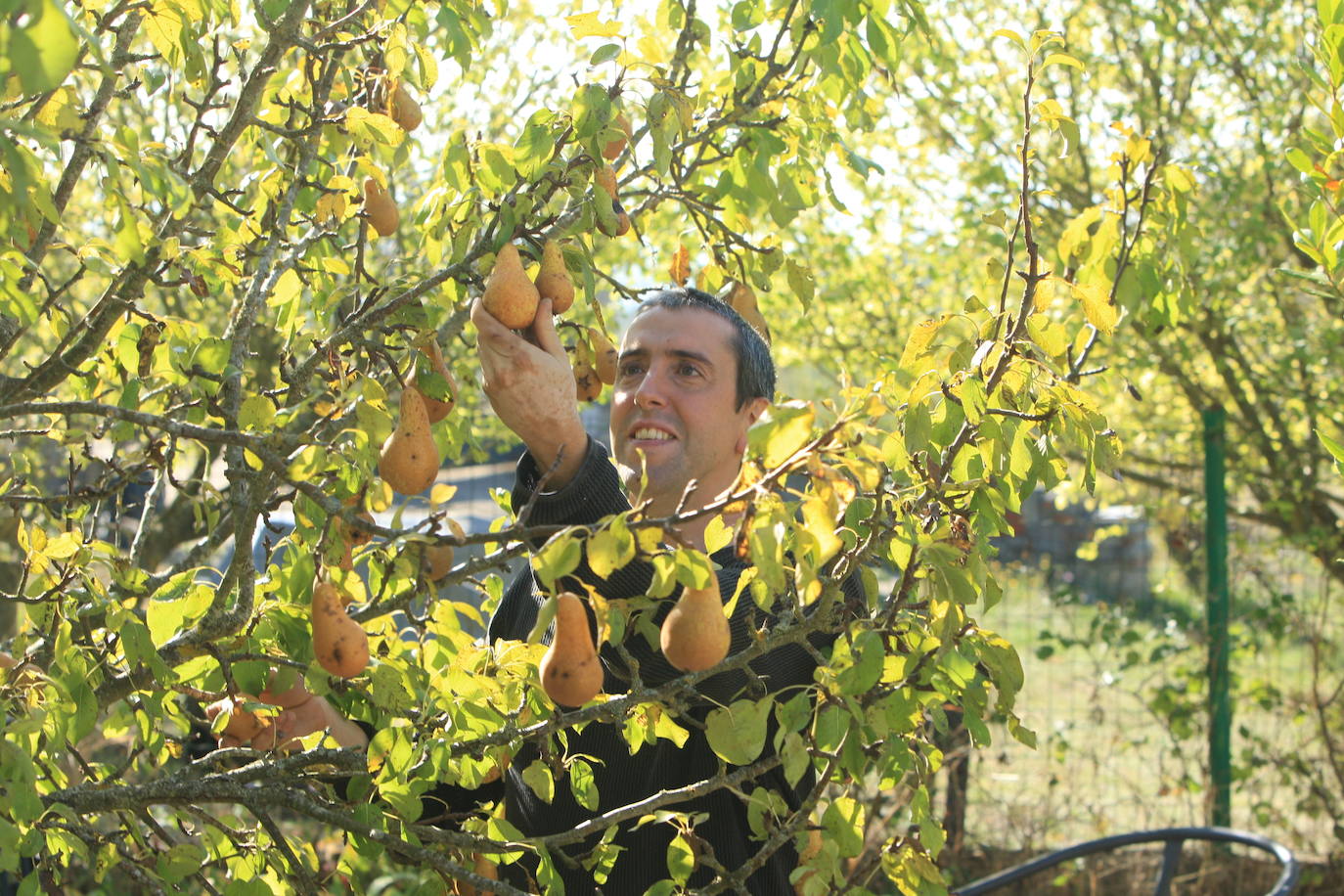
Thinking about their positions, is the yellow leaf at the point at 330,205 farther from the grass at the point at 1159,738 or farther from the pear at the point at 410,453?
the grass at the point at 1159,738

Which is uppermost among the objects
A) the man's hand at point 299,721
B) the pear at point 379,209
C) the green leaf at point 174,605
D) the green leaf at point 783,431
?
the pear at point 379,209

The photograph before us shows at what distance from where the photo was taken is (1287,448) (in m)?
5.34

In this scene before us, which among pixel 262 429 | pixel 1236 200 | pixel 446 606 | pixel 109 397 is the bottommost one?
pixel 446 606

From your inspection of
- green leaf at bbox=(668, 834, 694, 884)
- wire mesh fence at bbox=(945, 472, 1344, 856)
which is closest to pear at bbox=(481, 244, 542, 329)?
green leaf at bbox=(668, 834, 694, 884)

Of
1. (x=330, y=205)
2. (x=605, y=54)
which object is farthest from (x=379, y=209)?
(x=605, y=54)

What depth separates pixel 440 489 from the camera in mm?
1514

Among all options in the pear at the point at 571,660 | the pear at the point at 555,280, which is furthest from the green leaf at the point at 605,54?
the pear at the point at 571,660

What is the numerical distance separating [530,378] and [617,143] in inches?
18.4

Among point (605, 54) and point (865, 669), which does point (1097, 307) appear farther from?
point (605, 54)

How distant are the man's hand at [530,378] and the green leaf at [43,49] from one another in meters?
0.78

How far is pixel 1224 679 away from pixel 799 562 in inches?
166

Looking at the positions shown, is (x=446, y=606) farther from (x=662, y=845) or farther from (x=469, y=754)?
(x=662, y=845)

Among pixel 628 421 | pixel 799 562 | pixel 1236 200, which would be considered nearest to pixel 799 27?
pixel 628 421

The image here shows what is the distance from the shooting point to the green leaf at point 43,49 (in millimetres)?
928
